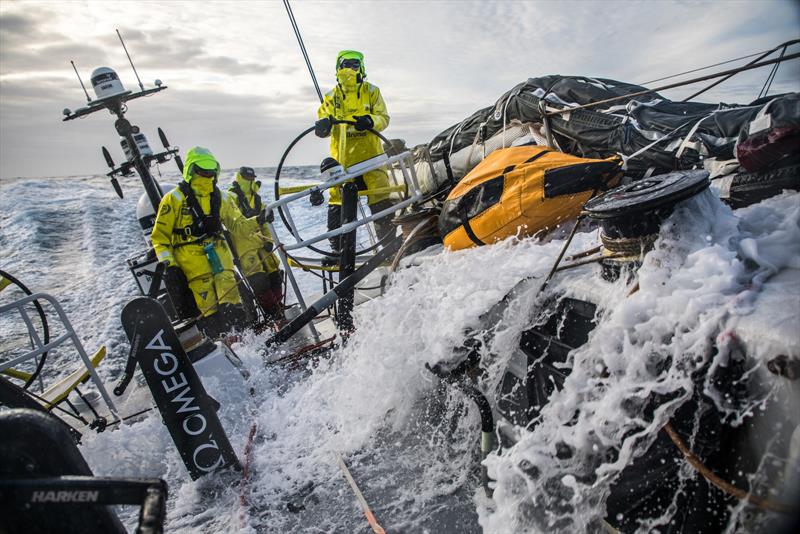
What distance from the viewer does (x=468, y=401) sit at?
2.77 metres

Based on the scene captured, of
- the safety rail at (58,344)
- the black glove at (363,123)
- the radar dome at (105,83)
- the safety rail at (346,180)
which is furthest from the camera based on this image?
the radar dome at (105,83)

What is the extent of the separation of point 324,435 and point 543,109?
2839 millimetres

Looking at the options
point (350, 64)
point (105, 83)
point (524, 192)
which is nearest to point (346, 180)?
point (350, 64)

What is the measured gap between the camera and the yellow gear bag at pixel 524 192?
9.11 ft

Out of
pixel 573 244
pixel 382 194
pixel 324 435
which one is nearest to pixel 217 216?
pixel 382 194

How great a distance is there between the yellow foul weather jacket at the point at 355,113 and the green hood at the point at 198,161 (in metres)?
1.47

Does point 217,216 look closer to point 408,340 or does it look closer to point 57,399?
point 57,399

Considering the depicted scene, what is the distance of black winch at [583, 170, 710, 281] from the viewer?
5.62ft

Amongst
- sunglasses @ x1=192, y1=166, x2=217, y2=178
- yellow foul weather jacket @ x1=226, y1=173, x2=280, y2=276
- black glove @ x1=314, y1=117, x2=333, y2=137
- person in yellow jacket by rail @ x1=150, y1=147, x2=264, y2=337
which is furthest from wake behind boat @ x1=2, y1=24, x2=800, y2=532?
yellow foul weather jacket @ x1=226, y1=173, x2=280, y2=276

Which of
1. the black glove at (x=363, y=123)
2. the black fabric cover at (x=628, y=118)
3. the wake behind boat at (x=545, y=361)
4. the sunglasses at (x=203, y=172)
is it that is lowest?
the wake behind boat at (x=545, y=361)

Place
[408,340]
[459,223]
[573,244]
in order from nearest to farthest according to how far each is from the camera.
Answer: [573,244] < [408,340] < [459,223]

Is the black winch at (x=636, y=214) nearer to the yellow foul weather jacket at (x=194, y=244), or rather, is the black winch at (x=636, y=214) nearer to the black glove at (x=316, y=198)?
the black glove at (x=316, y=198)

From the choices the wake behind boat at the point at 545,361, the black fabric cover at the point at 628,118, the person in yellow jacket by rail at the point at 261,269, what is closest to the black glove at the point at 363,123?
the wake behind boat at the point at 545,361

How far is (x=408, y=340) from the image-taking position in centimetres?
288
